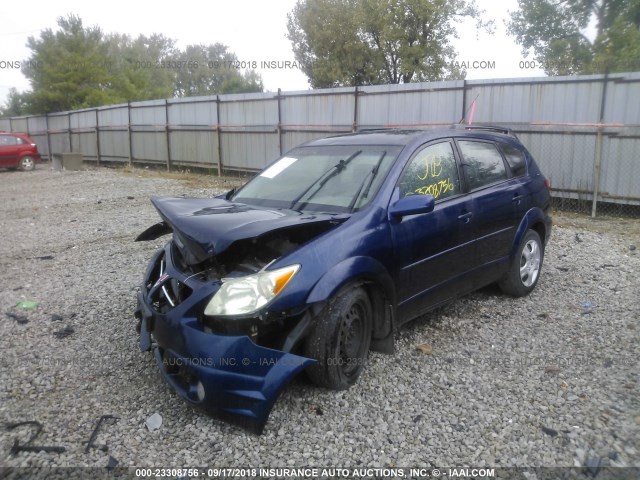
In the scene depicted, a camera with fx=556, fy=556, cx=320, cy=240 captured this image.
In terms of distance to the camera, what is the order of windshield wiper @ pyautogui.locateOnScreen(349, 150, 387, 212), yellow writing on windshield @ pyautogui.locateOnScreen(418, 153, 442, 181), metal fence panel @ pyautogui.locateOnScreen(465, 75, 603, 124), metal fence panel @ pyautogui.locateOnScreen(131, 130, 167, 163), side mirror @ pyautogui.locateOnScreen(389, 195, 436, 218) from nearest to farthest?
side mirror @ pyautogui.locateOnScreen(389, 195, 436, 218) → windshield wiper @ pyautogui.locateOnScreen(349, 150, 387, 212) → yellow writing on windshield @ pyautogui.locateOnScreen(418, 153, 442, 181) → metal fence panel @ pyautogui.locateOnScreen(465, 75, 603, 124) → metal fence panel @ pyautogui.locateOnScreen(131, 130, 167, 163)

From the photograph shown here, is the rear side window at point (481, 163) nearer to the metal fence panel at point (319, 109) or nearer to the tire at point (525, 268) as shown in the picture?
the tire at point (525, 268)

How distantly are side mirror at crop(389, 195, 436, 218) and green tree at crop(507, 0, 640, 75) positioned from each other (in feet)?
62.4

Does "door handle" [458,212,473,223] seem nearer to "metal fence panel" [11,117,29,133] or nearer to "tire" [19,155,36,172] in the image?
"tire" [19,155,36,172]

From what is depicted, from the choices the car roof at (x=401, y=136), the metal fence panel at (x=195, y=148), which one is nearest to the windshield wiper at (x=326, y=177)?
the car roof at (x=401, y=136)

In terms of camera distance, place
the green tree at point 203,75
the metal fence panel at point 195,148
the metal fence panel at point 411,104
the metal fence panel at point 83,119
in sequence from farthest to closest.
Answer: the green tree at point 203,75 < the metal fence panel at point 83,119 < the metal fence panel at point 195,148 < the metal fence panel at point 411,104

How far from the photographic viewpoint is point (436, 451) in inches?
116

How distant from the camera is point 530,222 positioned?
210 inches

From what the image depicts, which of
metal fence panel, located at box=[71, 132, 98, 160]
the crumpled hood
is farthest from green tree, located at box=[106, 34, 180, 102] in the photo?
the crumpled hood

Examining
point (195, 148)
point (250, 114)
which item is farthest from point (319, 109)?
point (195, 148)

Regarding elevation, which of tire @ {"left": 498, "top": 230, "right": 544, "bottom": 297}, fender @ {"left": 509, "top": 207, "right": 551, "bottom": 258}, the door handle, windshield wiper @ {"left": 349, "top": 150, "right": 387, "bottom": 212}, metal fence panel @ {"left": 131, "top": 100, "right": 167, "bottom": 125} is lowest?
tire @ {"left": 498, "top": 230, "right": 544, "bottom": 297}

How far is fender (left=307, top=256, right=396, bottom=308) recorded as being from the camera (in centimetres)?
321

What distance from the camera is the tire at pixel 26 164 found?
21875 mm

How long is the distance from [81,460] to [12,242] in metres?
6.39

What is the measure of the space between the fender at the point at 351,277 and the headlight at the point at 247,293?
202 millimetres
